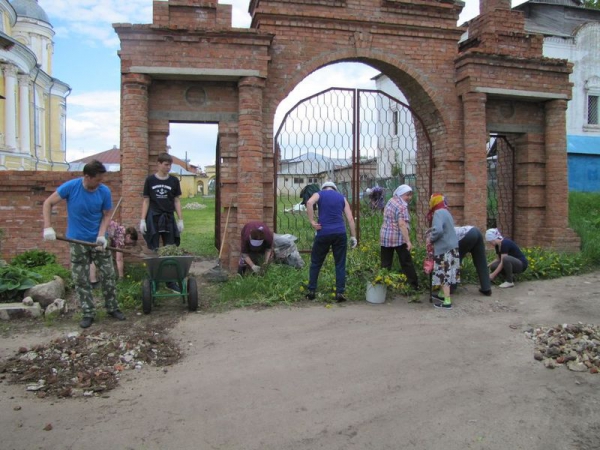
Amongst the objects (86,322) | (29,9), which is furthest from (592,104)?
(29,9)

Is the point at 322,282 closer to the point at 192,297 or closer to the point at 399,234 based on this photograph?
the point at 399,234

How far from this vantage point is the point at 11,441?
327 centimetres

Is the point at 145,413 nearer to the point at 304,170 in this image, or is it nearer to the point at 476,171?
the point at 304,170

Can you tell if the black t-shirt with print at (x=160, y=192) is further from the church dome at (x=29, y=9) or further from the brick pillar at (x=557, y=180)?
the church dome at (x=29, y=9)

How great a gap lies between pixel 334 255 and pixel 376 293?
80 cm

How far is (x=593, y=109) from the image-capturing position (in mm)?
27031

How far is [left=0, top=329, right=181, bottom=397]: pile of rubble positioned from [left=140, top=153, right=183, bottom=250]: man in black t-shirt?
2002mm

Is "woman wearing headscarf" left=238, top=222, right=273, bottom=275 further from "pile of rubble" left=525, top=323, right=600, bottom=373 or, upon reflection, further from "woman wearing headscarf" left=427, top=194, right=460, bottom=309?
"pile of rubble" left=525, top=323, right=600, bottom=373

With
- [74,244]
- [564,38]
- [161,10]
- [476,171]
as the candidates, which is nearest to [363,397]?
[74,244]

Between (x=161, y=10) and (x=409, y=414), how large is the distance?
7475 mm

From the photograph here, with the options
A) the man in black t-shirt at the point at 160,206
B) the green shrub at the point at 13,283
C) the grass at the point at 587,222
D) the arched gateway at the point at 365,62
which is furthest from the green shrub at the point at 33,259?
the grass at the point at 587,222

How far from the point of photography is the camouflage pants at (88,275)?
5711mm

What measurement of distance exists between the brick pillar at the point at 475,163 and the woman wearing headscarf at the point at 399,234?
8.40ft

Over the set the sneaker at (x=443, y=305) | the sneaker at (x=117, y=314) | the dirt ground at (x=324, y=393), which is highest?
the sneaker at (x=117, y=314)
